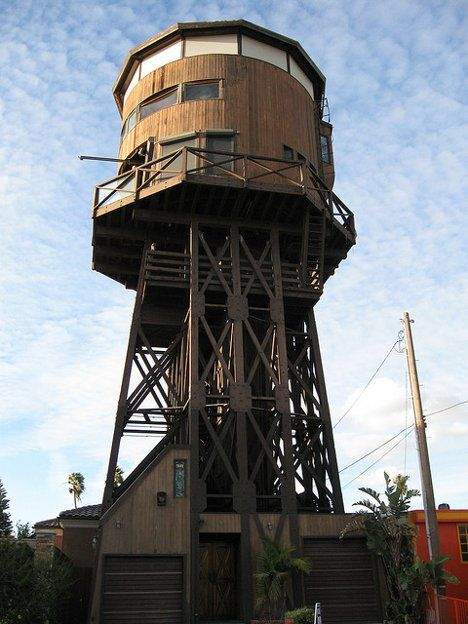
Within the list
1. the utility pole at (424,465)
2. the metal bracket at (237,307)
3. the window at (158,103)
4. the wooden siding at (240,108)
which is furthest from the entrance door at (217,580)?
the window at (158,103)

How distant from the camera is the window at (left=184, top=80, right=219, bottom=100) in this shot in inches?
993

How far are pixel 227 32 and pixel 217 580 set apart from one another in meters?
20.5

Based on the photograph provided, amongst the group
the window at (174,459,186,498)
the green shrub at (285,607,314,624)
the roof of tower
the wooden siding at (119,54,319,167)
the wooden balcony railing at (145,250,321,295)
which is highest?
the roof of tower

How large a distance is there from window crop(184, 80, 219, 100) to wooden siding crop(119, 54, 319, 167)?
0.25 m

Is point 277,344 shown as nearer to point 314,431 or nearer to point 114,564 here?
point 314,431

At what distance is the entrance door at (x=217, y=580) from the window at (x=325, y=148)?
A: 17.3 m

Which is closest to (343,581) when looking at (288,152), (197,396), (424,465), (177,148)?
(424,465)

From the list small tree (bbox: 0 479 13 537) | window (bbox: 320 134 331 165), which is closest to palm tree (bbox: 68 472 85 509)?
small tree (bbox: 0 479 13 537)

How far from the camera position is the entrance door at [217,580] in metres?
19.8

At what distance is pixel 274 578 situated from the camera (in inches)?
712

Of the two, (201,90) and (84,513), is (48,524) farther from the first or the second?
(201,90)

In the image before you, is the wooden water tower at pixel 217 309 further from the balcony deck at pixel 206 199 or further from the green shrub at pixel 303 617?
the green shrub at pixel 303 617


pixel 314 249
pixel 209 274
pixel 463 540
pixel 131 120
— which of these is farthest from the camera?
pixel 131 120

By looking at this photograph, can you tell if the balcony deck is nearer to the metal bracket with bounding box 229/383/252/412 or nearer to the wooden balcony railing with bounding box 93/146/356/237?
the wooden balcony railing with bounding box 93/146/356/237
